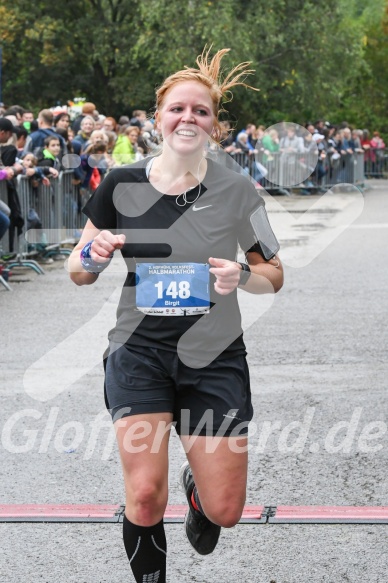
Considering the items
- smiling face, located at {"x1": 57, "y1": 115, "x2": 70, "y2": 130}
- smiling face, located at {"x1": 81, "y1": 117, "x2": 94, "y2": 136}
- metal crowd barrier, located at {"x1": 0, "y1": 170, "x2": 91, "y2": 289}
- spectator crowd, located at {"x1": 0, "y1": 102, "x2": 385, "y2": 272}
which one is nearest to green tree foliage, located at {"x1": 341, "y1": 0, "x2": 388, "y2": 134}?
spectator crowd, located at {"x1": 0, "y1": 102, "x2": 385, "y2": 272}

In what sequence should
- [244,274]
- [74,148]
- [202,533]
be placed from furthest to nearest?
[74,148]
[202,533]
[244,274]

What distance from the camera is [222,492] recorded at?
4.12m

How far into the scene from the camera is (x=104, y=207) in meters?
4.22

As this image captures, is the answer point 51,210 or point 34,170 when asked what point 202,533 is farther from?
point 51,210

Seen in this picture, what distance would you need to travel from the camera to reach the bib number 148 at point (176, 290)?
405 cm

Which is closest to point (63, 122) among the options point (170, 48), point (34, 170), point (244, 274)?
point (34, 170)

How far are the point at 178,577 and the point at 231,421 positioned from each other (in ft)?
2.57

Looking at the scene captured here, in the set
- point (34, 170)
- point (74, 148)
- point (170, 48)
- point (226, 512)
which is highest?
point (226, 512)

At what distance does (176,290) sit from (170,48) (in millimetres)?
35012

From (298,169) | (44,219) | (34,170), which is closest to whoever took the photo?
(34,170)

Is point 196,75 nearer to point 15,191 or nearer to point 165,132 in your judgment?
point 165,132

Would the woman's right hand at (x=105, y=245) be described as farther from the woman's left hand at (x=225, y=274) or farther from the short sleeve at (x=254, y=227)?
the short sleeve at (x=254, y=227)

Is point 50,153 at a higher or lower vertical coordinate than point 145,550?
lower

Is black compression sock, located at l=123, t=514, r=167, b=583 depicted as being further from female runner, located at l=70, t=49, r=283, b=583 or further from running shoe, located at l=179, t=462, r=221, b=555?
running shoe, located at l=179, t=462, r=221, b=555
